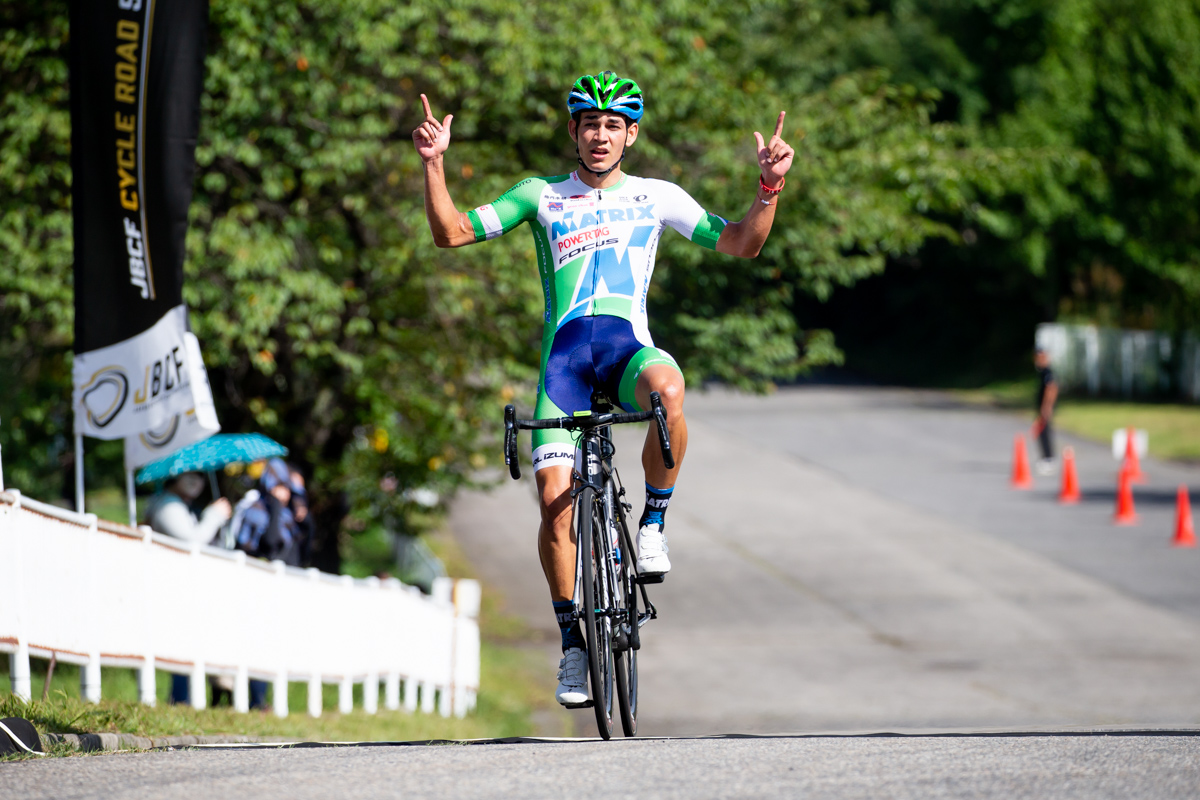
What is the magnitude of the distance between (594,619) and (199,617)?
3.84 meters

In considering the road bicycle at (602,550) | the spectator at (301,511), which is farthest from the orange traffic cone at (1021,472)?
the road bicycle at (602,550)

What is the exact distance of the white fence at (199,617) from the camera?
6.57 metres

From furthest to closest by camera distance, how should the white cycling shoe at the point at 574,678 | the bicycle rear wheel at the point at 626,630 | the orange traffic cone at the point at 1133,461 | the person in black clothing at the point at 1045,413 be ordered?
1. the person in black clothing at the point at 1045,413
2. the orange traffic cone at the point at 1133,461
3. the bicycle rear wheel at the point at 626,630
4. the white cycling shoe at the point at 574,678

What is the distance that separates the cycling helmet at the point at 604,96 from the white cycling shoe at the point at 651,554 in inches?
68.0

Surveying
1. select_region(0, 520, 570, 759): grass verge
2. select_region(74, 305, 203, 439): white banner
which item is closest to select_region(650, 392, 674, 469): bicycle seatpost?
select_region(0, 520, 570, 759): grass verge

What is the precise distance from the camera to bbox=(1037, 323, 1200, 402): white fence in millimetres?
36062

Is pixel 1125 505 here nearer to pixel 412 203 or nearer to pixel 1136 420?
pixel 1136 420

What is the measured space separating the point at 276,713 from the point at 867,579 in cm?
1185

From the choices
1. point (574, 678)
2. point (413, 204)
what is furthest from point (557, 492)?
point (413, 204)

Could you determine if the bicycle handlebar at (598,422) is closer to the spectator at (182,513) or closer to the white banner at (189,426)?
the white banner at (189,426)

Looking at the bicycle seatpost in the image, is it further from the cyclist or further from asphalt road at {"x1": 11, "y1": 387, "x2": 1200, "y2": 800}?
asphalt road at {"x1": 11, "y1": 387, "x2": 1200, "y2": 800}

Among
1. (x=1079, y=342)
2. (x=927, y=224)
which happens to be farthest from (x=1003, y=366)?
(x=927, y=224)

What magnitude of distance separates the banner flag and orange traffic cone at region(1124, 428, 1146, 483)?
16.8m

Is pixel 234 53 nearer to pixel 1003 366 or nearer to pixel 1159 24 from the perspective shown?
pixel 1159 24
